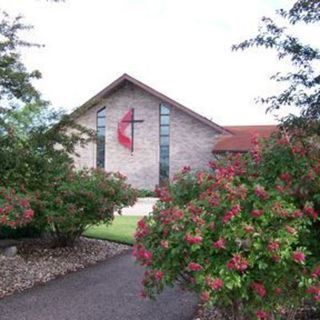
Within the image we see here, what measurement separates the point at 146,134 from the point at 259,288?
2664 cm

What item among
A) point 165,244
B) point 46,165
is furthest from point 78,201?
point 165,244

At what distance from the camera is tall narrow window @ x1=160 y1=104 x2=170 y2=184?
29.5 metres

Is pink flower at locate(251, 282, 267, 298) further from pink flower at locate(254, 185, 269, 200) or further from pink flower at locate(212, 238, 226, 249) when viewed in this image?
pink flower at locate(254, 185, 269, 200)

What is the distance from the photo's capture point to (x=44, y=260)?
916 centimetres

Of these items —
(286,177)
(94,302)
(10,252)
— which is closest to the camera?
(286,177)

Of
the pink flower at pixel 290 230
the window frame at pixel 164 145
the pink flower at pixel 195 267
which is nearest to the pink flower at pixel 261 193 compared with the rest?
the pink flower at pixel 290 230

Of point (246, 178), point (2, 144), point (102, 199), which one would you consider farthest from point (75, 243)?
point (246, 178)

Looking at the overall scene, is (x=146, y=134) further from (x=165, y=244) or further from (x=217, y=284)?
(x=217, y=284)

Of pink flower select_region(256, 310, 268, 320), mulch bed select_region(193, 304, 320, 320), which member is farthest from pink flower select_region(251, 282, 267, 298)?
mulch bed select_region(193, 304, 320, 320)

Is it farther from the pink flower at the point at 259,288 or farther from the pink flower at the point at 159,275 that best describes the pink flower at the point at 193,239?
the pink flower at the point at 259,288

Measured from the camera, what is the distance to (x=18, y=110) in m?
9.56

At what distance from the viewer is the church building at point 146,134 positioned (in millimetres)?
28750

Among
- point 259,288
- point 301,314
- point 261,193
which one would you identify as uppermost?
point 261,193

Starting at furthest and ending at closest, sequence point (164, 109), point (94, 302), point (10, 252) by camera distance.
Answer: point (164, 109) < point (10, 252) < point (94, 302)
